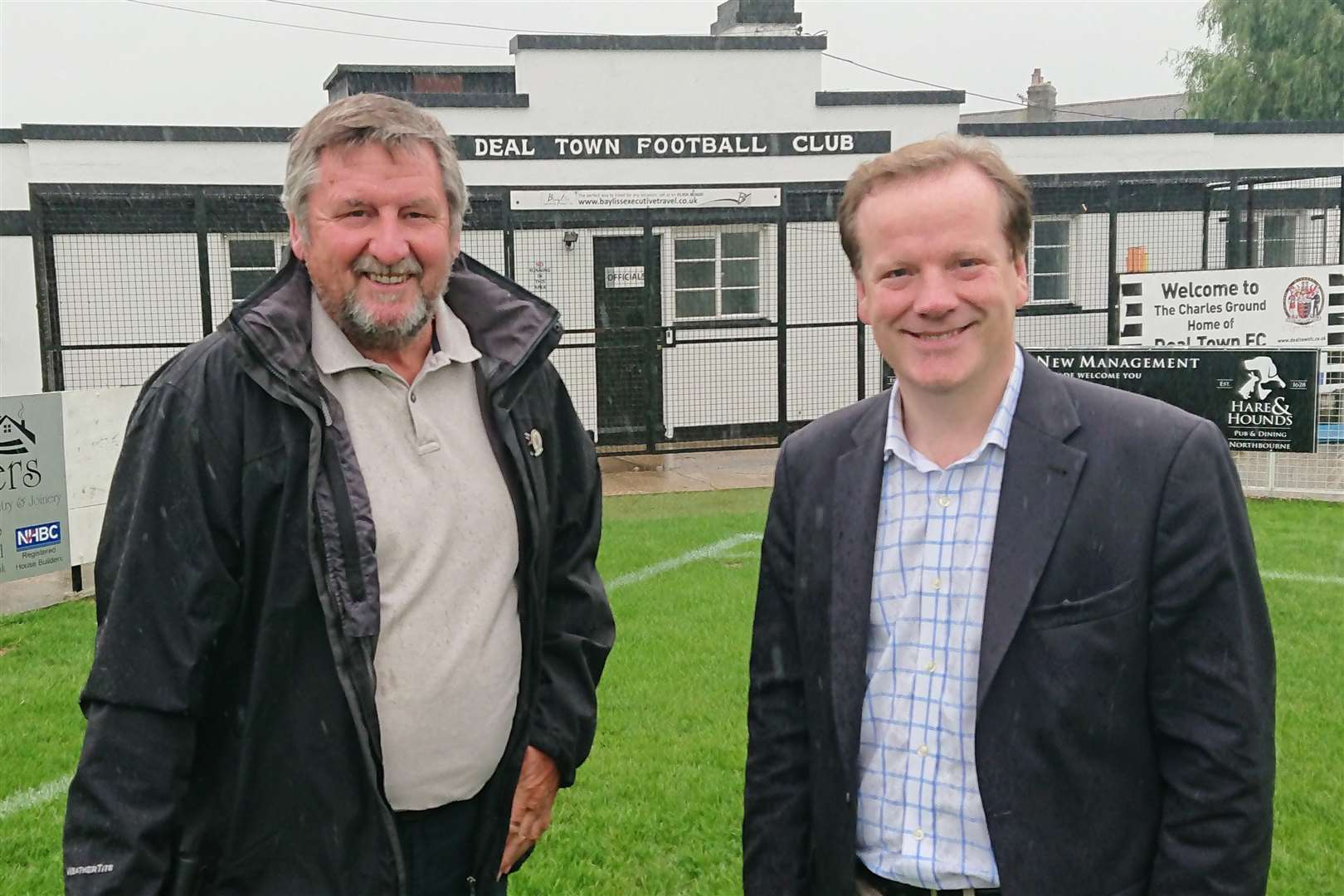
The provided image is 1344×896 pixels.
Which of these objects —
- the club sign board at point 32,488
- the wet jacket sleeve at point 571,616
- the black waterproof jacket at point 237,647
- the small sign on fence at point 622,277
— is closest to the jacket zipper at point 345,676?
the black waterproof jacket at point 237,647

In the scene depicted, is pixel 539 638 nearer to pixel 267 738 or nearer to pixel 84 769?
pixel 267 738

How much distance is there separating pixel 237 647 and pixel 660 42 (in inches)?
679

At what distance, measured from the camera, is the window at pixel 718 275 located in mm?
18188

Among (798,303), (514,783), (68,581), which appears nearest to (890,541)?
(514,783)

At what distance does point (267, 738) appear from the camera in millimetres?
2387

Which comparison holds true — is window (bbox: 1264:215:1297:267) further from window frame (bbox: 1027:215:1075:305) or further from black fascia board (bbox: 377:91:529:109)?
black fascia board (bbox: 377:91:529:109)

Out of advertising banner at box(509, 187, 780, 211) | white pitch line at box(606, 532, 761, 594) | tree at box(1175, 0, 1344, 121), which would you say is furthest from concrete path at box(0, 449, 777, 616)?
tree at box(1175, 0, 1344, 121)

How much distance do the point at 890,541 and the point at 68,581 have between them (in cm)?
891

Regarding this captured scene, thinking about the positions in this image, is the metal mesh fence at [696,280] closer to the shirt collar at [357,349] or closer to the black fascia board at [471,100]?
the black fascia board at [471,100]

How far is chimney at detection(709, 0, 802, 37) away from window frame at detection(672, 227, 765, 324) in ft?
16.4

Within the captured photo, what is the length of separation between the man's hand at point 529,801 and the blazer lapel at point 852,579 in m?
0.83

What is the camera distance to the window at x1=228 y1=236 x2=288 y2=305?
53.5ft

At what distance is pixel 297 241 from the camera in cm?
264

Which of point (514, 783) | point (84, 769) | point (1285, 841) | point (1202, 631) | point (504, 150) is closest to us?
point (1202, 631)
